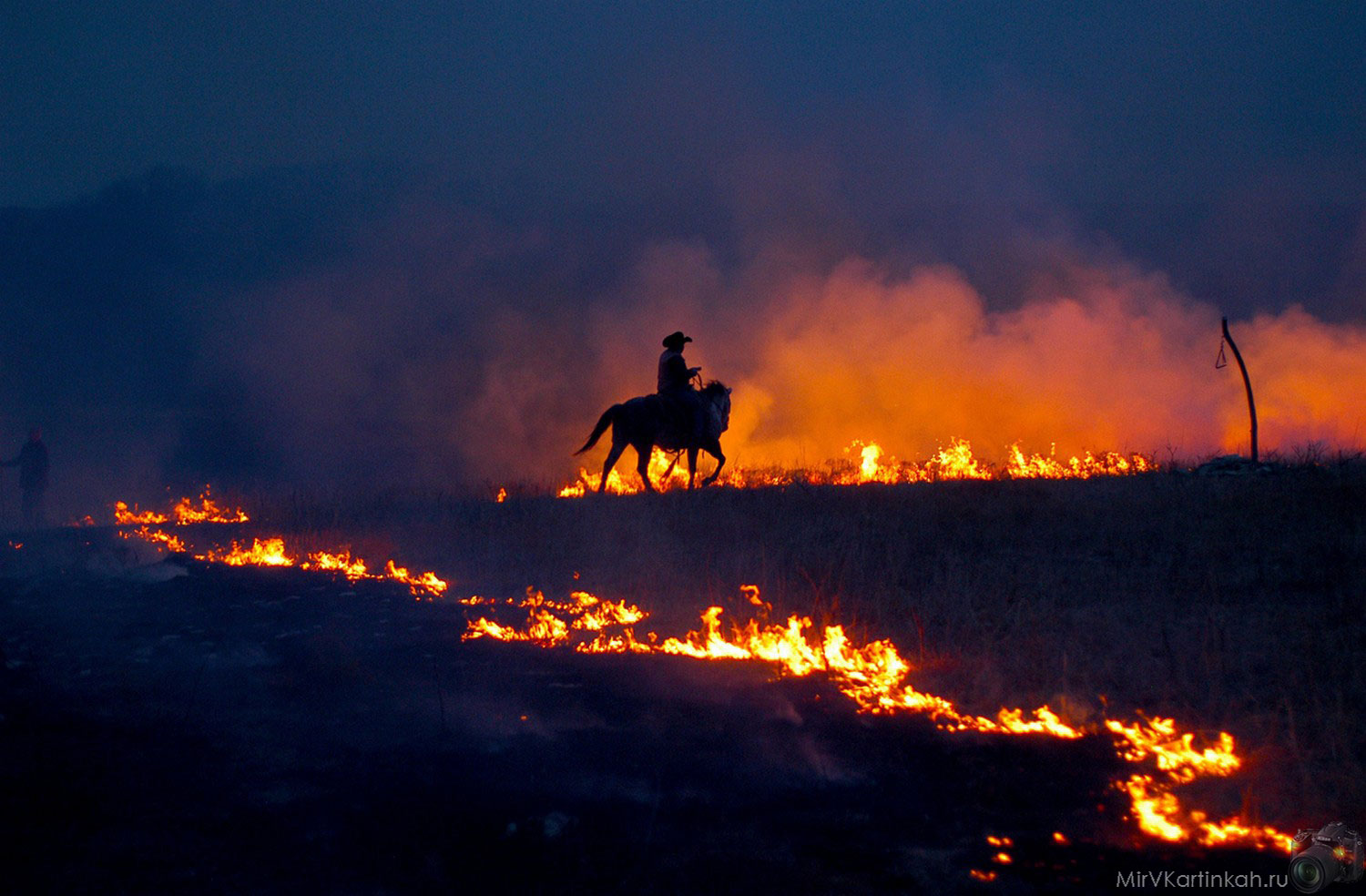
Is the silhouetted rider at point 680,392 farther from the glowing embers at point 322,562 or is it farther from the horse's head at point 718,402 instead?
the glowing embers at point 322,562

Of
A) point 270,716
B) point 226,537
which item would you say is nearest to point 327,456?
point 226,537

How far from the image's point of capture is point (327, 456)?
194 feet

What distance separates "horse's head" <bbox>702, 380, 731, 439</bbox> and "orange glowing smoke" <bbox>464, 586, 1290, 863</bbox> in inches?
305

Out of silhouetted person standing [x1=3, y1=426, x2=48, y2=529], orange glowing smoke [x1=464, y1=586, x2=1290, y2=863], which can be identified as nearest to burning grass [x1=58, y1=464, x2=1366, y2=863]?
orange glowing smoke [x1=464, y1=586, x2=1290, y2=863]

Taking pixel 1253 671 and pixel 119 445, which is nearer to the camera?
pixel 1253 671

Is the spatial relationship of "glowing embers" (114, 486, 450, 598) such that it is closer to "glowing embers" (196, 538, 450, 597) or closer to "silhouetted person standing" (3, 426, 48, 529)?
"glowing embers" (196, 538, 450, 597)

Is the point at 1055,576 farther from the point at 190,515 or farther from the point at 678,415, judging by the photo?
the point at 190,515

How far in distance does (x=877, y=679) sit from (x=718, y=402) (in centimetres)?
1136

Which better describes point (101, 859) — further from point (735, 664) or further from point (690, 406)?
point (690, 406)

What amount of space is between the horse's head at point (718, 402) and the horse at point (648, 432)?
24 millimetres

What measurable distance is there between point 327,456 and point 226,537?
47.6 m

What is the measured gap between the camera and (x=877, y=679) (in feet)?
18.3

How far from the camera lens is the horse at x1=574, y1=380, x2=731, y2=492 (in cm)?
1534

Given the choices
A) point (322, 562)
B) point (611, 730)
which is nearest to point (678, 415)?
point (322, 562)
